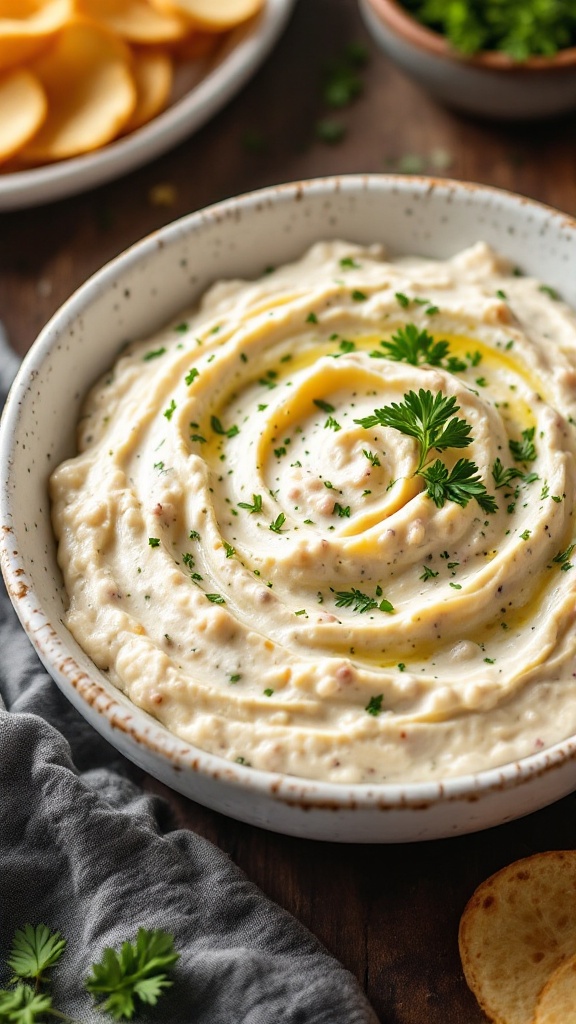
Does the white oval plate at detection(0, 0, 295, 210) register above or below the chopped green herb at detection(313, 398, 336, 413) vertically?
above

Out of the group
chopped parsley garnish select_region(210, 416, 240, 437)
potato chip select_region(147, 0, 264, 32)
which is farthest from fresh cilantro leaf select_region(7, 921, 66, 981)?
potato chip select_region(147, 0, 264, 32)

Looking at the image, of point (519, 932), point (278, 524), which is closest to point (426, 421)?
point (278, 524)

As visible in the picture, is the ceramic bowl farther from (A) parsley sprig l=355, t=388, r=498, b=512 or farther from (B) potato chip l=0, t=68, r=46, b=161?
(A) parsley sprig l=355, t=388, r=498, b=512

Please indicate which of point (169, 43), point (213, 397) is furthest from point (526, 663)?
point (169, 43)

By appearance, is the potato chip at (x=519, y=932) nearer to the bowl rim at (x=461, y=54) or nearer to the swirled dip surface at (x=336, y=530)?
the swirled dip surface at (x=336, y=530)

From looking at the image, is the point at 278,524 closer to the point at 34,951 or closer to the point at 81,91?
the point at 34,951

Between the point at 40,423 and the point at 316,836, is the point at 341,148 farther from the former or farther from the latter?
the point at 316,836
